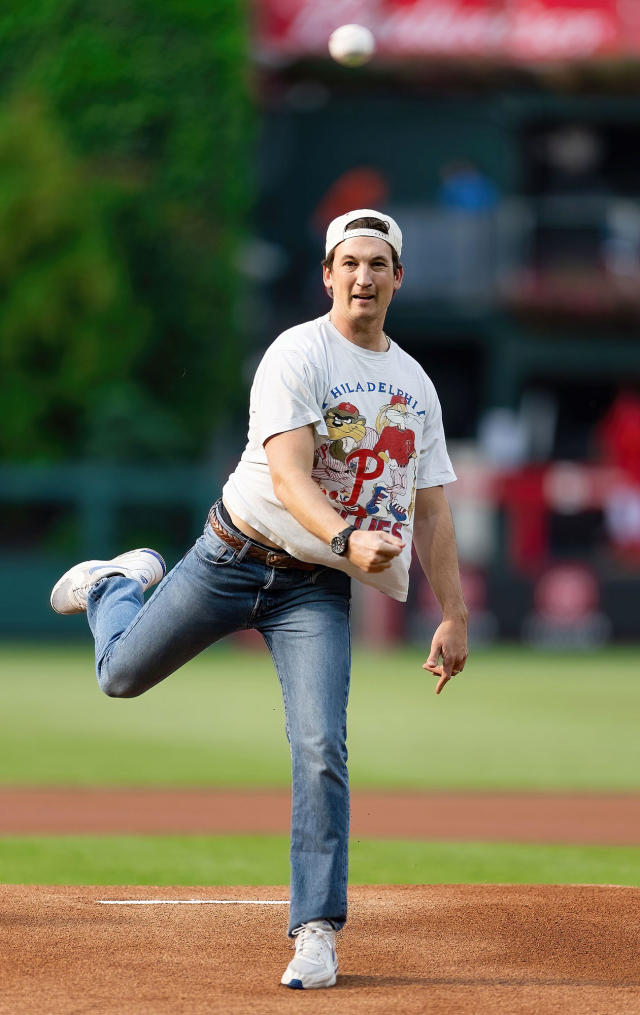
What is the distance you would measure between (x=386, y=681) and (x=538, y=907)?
12802 millimetres

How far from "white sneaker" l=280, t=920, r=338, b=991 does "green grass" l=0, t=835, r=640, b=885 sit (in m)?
2.40

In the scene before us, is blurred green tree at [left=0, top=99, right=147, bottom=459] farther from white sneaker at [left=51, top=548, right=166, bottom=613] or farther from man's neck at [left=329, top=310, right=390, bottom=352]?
man's neck at [left=329, top=310, right=390, bottom=352]

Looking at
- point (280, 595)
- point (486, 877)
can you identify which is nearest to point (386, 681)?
point (486, 877)

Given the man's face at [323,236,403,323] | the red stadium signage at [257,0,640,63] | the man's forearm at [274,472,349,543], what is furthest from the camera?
the red stadium signage at [257,0,640,63]

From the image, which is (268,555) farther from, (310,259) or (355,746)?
(310,259)

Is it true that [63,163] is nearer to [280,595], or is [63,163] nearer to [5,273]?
[5,273]

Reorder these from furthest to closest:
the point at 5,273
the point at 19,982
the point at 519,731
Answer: the point at 5,273, the point at 519,731, the point at 19,982

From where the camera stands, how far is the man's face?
5.20m

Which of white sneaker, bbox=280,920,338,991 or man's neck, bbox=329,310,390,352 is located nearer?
white sneaker, bbox=280,920,338,991

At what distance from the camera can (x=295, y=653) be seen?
5.21 m

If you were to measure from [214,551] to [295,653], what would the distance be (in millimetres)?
422

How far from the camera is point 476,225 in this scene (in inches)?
1112

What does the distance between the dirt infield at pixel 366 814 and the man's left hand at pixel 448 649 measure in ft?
12.6

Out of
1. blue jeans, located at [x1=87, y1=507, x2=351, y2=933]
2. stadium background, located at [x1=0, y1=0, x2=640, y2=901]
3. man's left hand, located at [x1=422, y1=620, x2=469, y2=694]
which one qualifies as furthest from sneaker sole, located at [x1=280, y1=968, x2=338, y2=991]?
stadium background, located at [x1=0, y1=0, x2=640, y2=901]
